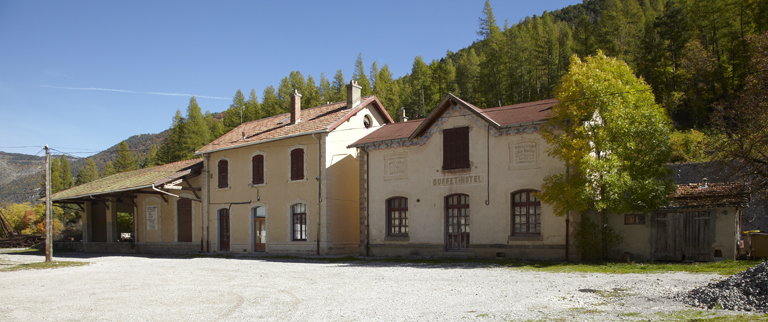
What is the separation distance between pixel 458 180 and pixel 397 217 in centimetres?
324

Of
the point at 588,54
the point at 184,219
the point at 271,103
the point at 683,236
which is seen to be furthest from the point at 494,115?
the point at 271,103

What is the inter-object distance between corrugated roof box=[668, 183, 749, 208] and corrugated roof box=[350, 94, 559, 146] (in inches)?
189

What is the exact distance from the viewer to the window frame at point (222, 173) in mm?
27234

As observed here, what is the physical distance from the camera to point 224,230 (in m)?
27.1

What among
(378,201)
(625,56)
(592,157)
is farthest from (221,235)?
(625,56)

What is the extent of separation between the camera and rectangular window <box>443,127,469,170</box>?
772 inches

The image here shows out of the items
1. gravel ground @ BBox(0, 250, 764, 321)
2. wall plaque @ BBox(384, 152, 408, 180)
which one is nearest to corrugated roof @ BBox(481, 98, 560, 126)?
wall plaque @ BBox(384, 152, 408, 180)

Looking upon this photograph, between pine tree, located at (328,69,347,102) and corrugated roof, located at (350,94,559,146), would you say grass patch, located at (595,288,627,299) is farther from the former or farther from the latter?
pine tree, located at (328,69,347,102)

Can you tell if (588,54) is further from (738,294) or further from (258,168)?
(738,294)

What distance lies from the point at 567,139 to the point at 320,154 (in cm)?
1085

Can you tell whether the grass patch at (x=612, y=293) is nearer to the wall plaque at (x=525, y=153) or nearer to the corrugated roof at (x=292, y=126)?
the wall plaque at (x=525, y=153)

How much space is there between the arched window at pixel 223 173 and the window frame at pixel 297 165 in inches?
184

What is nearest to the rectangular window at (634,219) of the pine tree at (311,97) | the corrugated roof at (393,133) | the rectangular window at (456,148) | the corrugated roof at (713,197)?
the corrugated roof at (713,197)

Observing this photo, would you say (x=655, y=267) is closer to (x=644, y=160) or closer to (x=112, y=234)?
(x=644, y=160)
